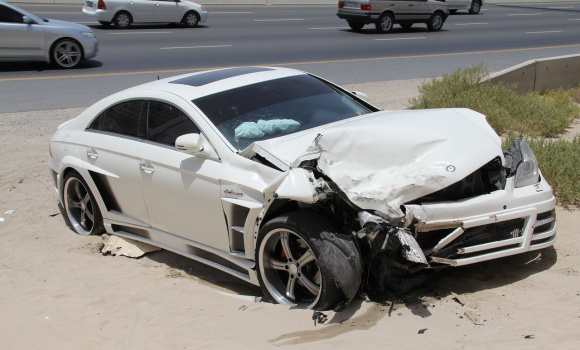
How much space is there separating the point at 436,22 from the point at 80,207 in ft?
72.6

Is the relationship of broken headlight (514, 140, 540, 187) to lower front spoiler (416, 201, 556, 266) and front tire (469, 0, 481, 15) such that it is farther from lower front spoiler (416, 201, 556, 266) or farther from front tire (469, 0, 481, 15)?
front tire (469, 0, 481, 15)

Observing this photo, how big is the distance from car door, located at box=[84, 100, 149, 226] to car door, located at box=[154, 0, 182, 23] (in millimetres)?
18194

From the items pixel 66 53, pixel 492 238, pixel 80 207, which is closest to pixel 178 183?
pixel 80 207

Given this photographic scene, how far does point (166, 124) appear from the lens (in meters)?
5.97

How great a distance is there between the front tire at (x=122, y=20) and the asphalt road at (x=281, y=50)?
0.33m

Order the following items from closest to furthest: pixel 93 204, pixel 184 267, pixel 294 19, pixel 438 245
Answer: pixel 438 245, pixel 184 267, pixel 93 204, pixel 294 19

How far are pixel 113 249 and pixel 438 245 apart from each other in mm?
3522

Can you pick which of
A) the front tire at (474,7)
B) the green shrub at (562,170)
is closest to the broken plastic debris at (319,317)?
the green shrub at (562,170)

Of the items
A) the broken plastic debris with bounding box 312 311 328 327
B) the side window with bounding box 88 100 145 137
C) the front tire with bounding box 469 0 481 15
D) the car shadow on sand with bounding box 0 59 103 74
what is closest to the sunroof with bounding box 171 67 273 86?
the side window with bounding box 88 100 145 137

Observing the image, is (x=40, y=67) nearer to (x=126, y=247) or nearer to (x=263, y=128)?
(x=126, y=247)

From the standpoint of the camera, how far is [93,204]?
22.2ft

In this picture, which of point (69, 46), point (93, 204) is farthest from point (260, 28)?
point (93, 204)

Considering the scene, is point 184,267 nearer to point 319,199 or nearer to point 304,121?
point 304,121

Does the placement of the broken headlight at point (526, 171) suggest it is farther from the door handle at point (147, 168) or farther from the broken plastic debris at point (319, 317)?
the door handle at point (147, 168)
